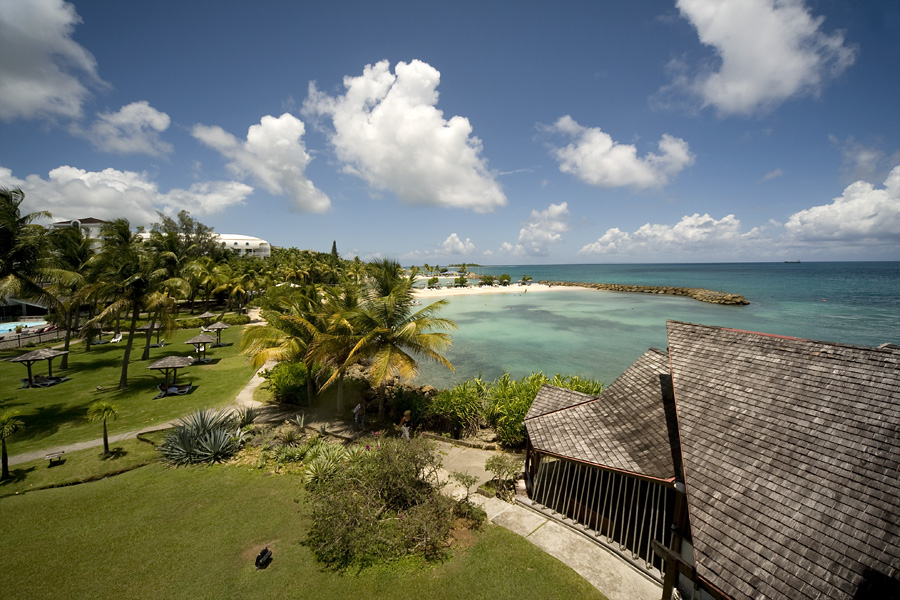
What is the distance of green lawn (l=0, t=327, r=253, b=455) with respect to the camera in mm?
11961

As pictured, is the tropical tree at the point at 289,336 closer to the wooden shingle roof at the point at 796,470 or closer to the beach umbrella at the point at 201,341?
the beach umbrella at the point at 201,341

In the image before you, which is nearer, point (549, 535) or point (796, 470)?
point (796, 470)

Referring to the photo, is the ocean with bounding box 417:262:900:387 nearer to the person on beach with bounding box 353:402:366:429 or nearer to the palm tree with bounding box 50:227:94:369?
the person on beach with bounding box 353:402:366:429

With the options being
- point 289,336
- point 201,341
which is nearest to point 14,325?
point 201,341

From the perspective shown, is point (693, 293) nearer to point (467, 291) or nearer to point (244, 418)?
point (467, 291)

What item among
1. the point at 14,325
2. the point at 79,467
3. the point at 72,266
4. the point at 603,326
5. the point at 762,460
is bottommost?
the point at 603,326

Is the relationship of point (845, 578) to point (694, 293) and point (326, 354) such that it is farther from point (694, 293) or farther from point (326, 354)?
point (694, 293)

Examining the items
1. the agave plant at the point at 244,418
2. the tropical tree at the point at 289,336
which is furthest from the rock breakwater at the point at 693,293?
the agave plant at the point at 244,418

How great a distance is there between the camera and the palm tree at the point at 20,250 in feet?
41.5

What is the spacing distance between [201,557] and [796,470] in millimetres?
10740

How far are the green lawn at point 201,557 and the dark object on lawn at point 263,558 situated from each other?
15 cm

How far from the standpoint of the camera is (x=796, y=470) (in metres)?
5.35

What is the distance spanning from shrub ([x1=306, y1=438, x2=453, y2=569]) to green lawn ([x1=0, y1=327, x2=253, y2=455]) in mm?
9738

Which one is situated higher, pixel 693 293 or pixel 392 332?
pixel 392 332
